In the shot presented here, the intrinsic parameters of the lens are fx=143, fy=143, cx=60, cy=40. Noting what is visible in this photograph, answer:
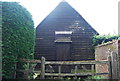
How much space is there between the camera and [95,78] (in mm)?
6605

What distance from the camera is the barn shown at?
14.6 meters

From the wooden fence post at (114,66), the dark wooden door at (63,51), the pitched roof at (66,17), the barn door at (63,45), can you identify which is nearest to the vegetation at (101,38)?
the pitched roof at (66,17)

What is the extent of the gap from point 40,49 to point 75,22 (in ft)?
15.2

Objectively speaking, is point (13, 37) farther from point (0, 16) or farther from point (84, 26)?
point (84, 26)

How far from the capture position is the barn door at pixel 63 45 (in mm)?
14484

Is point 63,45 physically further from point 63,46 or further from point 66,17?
point 66,17

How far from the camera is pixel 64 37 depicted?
14.7 metres

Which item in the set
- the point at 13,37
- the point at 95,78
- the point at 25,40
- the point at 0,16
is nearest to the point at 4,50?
the point at 13,37

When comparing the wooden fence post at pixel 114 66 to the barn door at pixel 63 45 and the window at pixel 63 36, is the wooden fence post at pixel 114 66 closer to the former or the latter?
the barn door at pixel 63 45

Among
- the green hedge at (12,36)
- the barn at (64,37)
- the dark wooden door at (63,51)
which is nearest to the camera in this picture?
the green hedge at (12,36)

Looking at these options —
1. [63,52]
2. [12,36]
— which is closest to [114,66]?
[12,36]

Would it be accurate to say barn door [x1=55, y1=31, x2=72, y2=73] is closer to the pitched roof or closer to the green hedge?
the pitched roof

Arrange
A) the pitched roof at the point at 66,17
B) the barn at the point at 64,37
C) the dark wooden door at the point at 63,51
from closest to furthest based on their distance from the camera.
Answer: the dark wooden door at the point at 63,51, the barn at the point at 64,37, the pitched roof at the point at 66,17

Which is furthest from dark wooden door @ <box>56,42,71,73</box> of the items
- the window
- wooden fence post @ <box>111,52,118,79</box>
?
wooden fence post @ <box>111,52,118,79</box>
